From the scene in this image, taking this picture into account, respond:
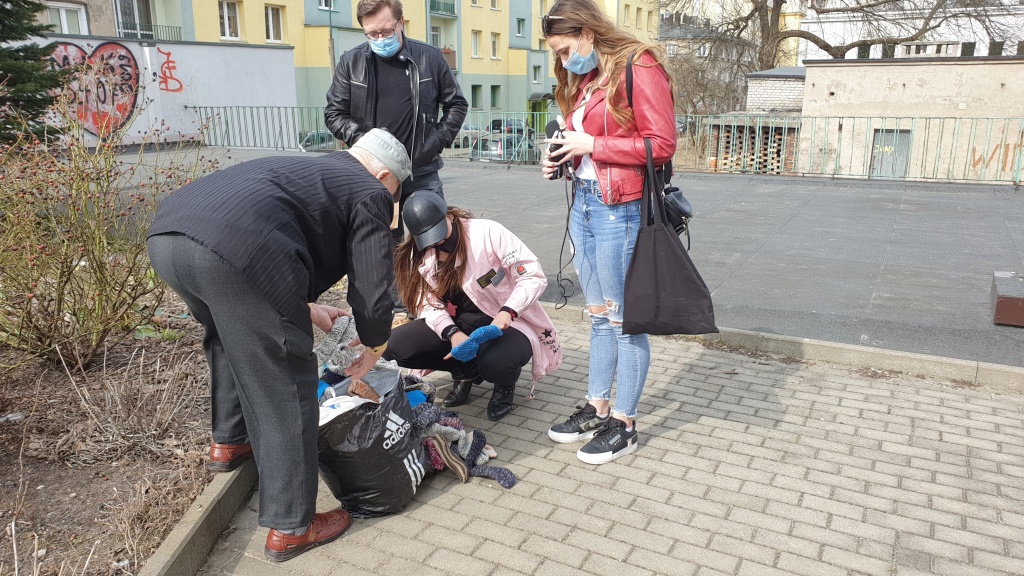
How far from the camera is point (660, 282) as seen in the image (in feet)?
10.8

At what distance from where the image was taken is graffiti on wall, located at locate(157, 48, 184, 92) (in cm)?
1934

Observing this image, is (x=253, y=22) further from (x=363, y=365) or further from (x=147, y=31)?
(x=363, y=365)

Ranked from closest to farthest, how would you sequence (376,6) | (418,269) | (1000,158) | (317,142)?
(418,269), (376,6), (1000,158), (317,142)

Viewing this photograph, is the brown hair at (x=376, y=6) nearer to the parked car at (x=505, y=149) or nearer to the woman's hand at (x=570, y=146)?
the woman's hand at (x=570, y=146)

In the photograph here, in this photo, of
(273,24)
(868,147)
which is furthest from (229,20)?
(868,147)

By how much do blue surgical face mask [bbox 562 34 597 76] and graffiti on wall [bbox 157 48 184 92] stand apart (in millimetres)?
18613

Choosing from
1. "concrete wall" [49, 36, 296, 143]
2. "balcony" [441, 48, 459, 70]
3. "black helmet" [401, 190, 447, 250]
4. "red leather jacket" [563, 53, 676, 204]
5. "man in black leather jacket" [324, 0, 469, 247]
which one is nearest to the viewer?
"red leather jacket" [563, 53, 676, 204]

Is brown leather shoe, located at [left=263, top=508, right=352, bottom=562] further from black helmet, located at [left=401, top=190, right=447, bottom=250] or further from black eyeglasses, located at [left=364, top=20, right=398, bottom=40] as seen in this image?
black eyeglasses, located at [left=364, top=20, right=398, bottom=40]

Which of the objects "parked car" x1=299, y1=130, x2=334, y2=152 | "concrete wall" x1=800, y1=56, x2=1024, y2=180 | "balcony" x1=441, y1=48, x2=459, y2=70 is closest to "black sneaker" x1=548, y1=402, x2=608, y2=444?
"parked car" x1=299, y1=130, x2=334, y2=152

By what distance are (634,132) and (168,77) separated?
62.0 feet

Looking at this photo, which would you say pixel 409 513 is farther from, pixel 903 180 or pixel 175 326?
pixel 903 180

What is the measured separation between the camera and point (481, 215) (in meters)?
9.98

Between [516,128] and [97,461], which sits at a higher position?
[516,128]

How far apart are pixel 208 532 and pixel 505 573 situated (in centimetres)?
113
